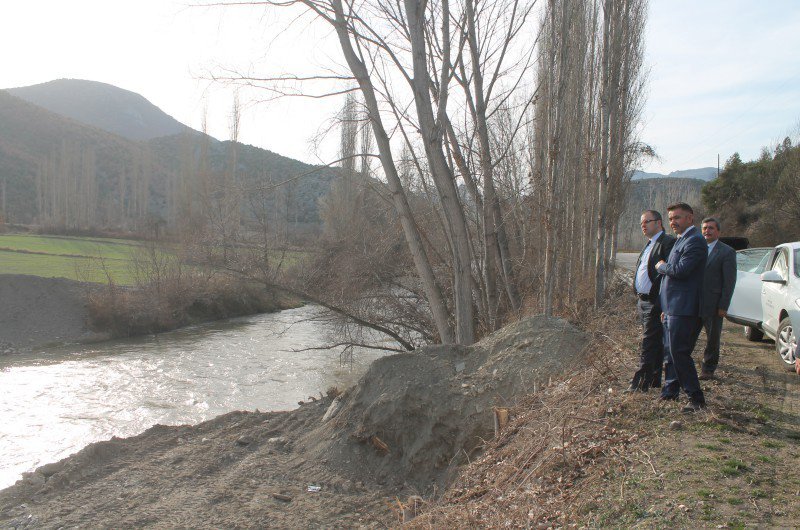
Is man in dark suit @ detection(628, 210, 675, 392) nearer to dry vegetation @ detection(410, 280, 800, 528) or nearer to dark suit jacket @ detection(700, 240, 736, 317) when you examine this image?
dry vegetation @ detection(410, 280, 800, 528)

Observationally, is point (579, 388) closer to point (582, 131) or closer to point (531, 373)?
point (531, 373)

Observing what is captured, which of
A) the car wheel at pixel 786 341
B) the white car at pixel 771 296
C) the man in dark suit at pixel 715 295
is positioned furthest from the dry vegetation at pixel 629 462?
the white car at pixel 771 296

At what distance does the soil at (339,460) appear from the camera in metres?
5.91

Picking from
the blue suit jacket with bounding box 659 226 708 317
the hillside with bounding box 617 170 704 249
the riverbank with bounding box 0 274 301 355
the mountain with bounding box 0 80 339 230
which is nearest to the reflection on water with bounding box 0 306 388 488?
the riverbank with bounding box 0 274 301 355

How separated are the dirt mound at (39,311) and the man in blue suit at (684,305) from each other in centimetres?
2261

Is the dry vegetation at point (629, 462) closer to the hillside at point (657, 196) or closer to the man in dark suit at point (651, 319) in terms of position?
the man in dark suit at point (651, 319)

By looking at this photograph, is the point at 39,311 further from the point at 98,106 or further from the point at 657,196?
the point at 98,106

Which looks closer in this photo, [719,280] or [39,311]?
[719,280]

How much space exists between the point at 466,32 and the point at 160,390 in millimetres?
11461

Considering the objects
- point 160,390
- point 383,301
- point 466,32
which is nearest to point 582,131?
point 466,32

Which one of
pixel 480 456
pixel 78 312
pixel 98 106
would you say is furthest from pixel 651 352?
pixel 98 106

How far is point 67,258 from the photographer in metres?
35.2

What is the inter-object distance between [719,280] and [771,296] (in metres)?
2.46

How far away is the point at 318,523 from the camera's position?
550 centimetres
